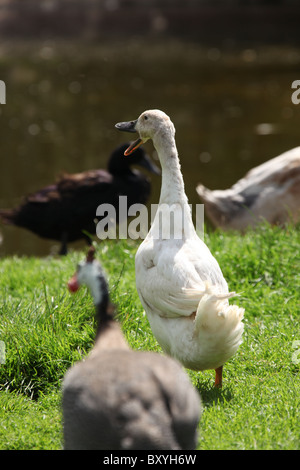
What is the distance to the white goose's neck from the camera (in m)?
3.88

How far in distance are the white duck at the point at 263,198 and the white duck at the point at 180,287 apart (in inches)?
94.4

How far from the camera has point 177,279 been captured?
3.54 m

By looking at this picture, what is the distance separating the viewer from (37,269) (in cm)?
571

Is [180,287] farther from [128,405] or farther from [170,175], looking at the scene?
[128,405]

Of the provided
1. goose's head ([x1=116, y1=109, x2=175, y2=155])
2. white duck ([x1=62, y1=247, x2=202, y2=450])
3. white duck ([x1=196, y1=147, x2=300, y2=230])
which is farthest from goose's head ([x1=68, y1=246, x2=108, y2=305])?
white duck ([x1=196, y1=147, x2=300, y2=230])

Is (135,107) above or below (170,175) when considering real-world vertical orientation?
above

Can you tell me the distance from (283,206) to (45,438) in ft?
12.0

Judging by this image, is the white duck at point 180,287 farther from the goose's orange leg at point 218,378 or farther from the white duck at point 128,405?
the white duck at point 128,405

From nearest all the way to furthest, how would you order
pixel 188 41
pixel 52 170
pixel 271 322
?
pixel 271 322, pixel 52 170, pixel 188 41

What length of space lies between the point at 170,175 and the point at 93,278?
0.94 meters

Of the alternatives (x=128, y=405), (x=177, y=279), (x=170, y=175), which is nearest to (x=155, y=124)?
(x=170, y=175)

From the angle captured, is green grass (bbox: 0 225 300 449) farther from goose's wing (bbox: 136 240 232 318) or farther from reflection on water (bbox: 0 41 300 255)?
reflection on water (bbox: 0 41 300 255)
